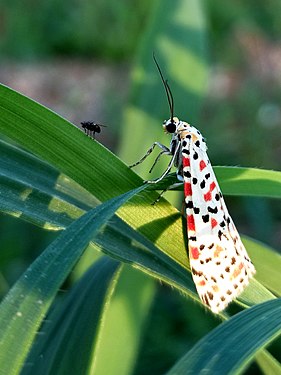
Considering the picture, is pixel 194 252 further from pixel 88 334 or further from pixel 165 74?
pixel 165 74

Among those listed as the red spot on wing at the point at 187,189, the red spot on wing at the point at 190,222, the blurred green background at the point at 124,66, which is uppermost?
the blurred green background at the point at 124,66

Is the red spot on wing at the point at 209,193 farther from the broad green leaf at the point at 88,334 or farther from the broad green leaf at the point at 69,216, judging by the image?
the broad green leaf at the point at 88,334

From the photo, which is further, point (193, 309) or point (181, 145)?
point (193, 309)

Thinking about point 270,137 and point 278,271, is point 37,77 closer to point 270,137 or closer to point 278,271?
point 270,137

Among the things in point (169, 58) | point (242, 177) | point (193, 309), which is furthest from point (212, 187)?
point (193, 309)

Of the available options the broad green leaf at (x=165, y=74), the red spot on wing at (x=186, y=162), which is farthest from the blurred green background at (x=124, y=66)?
the red spot on wing at (x=186, y=162)

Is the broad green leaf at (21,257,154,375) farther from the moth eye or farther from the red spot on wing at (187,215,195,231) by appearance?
the moth eye
